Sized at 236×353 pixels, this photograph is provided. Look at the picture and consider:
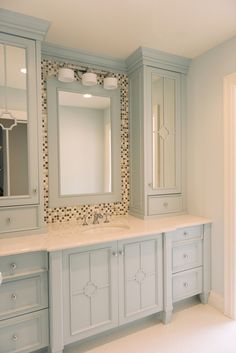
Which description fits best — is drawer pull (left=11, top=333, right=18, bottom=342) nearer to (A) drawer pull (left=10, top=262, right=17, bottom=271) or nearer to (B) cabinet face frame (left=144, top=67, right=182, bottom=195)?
(A) drawer pull (left=10, top=262, right=17, bottom=271)

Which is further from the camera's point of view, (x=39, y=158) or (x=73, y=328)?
(x=39, y=158)

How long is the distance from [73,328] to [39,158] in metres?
1.24

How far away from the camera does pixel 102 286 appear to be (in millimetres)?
1851

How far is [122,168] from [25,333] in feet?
5.30

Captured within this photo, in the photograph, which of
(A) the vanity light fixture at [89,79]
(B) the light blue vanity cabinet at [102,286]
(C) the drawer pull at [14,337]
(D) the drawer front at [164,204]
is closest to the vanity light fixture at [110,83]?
(A) the vanity light fixture at [89,79]

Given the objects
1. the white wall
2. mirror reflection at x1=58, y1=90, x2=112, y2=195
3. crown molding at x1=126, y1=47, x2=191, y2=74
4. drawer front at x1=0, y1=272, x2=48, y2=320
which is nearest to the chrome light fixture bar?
mirror reflection at x1=58, y1=90, x2=112, y2=195

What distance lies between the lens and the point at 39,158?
1900mm

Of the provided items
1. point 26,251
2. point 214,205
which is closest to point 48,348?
point 26,251

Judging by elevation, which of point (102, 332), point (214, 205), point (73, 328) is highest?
point (214, 205)

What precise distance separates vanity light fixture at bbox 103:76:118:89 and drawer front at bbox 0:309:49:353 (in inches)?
76.9

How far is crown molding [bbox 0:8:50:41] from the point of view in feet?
5.64

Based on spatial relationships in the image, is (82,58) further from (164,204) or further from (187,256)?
(187,256)

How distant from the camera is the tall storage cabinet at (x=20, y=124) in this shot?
70.1 inches

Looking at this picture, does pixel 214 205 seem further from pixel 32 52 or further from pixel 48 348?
pixel 32 52
